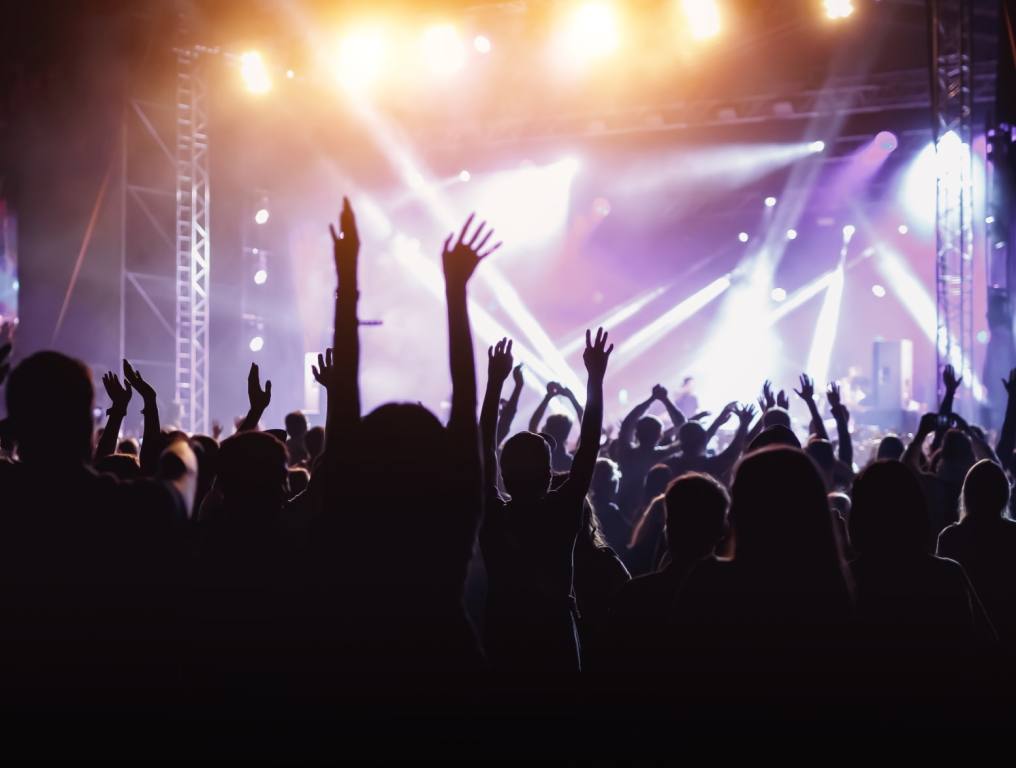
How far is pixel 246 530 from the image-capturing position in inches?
80.7

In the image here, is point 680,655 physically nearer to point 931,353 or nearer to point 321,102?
point 321,102

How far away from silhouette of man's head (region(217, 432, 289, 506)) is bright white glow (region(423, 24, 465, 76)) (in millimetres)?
12312

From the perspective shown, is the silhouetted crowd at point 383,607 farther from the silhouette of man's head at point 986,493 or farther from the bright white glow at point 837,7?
the bright white glow at point 837,7

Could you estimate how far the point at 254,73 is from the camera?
1366 cm

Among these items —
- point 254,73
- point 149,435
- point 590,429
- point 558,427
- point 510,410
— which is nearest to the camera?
point 590,429

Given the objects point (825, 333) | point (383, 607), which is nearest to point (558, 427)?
A: point (383, 607)

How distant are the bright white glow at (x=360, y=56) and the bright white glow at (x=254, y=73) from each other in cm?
101

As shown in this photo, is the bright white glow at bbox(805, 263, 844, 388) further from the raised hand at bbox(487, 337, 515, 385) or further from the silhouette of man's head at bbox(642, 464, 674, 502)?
the raised hand at bbox(487, 337, 515, 385)

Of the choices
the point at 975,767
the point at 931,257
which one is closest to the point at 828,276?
the point at 931,257

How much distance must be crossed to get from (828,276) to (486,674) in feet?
80.5

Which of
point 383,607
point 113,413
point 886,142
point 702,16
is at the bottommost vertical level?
point 383,607

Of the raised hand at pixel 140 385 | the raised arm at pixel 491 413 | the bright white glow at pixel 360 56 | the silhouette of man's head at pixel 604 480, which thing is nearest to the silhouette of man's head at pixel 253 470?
the raised arm at pixel 491 413

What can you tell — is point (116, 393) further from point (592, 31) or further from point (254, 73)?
point (254, 73)

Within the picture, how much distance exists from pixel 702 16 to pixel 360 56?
4991mm
